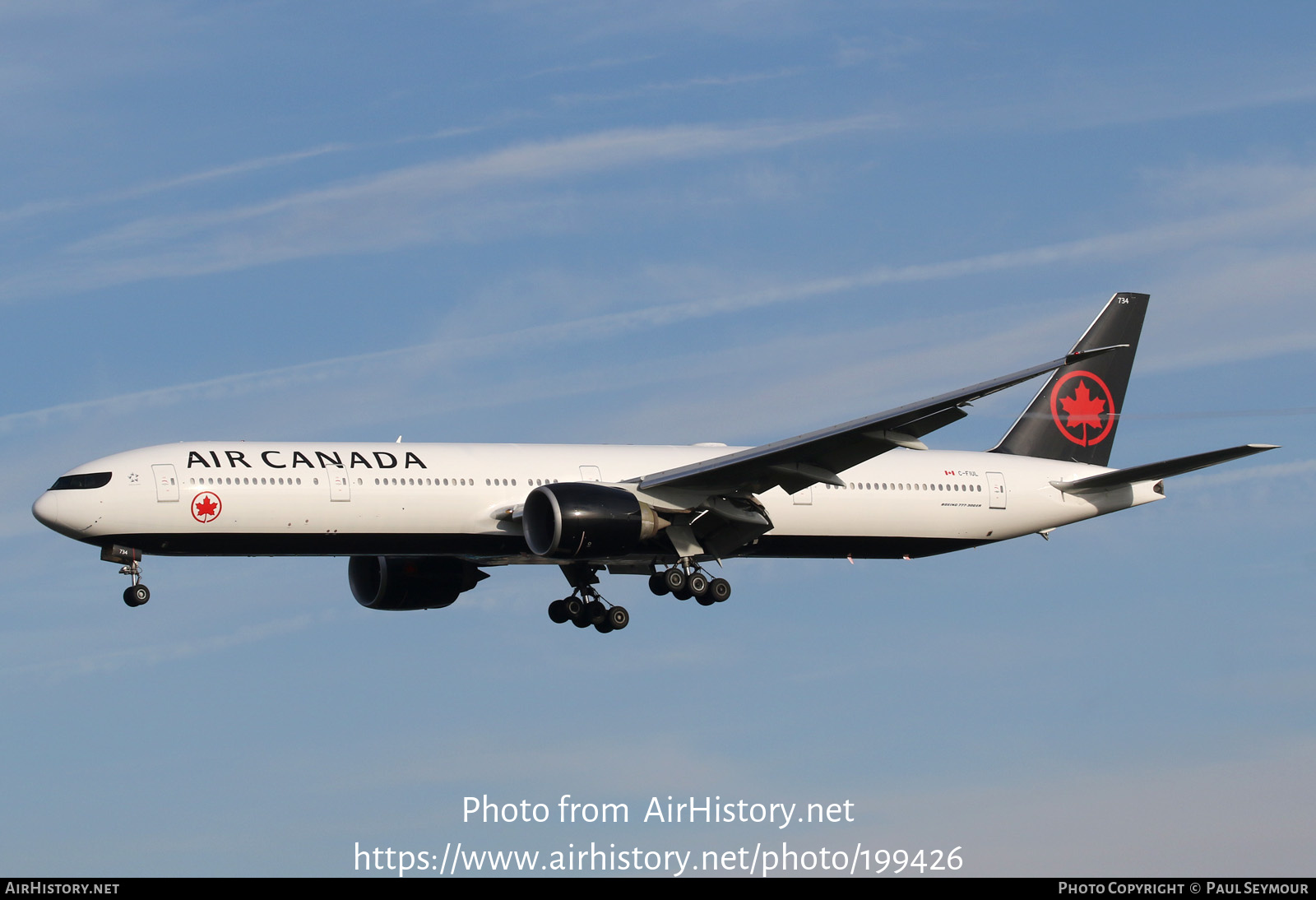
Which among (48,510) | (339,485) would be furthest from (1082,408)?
(48,510)

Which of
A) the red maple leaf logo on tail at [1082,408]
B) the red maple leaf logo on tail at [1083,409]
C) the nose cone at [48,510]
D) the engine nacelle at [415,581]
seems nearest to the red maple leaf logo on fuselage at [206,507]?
the nose cone at [48,510]

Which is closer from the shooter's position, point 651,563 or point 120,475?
point 120,475

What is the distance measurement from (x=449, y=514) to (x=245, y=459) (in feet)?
16.8

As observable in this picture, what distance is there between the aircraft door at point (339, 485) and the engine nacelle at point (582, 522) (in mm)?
4286

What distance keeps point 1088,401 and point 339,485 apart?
2416cm

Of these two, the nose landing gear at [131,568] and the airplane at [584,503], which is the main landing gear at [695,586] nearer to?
the airplane at [584,503]

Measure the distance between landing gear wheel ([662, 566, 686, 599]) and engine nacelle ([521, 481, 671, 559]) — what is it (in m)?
2.82

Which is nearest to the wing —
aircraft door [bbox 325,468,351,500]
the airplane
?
the airplane

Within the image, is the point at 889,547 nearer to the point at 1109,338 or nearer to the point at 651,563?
the point at 651,563

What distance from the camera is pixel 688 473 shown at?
41.7 metres

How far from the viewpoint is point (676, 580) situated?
4416 cm

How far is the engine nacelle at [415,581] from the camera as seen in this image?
4797cm

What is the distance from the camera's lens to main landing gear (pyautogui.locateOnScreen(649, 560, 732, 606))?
44.2 meters
